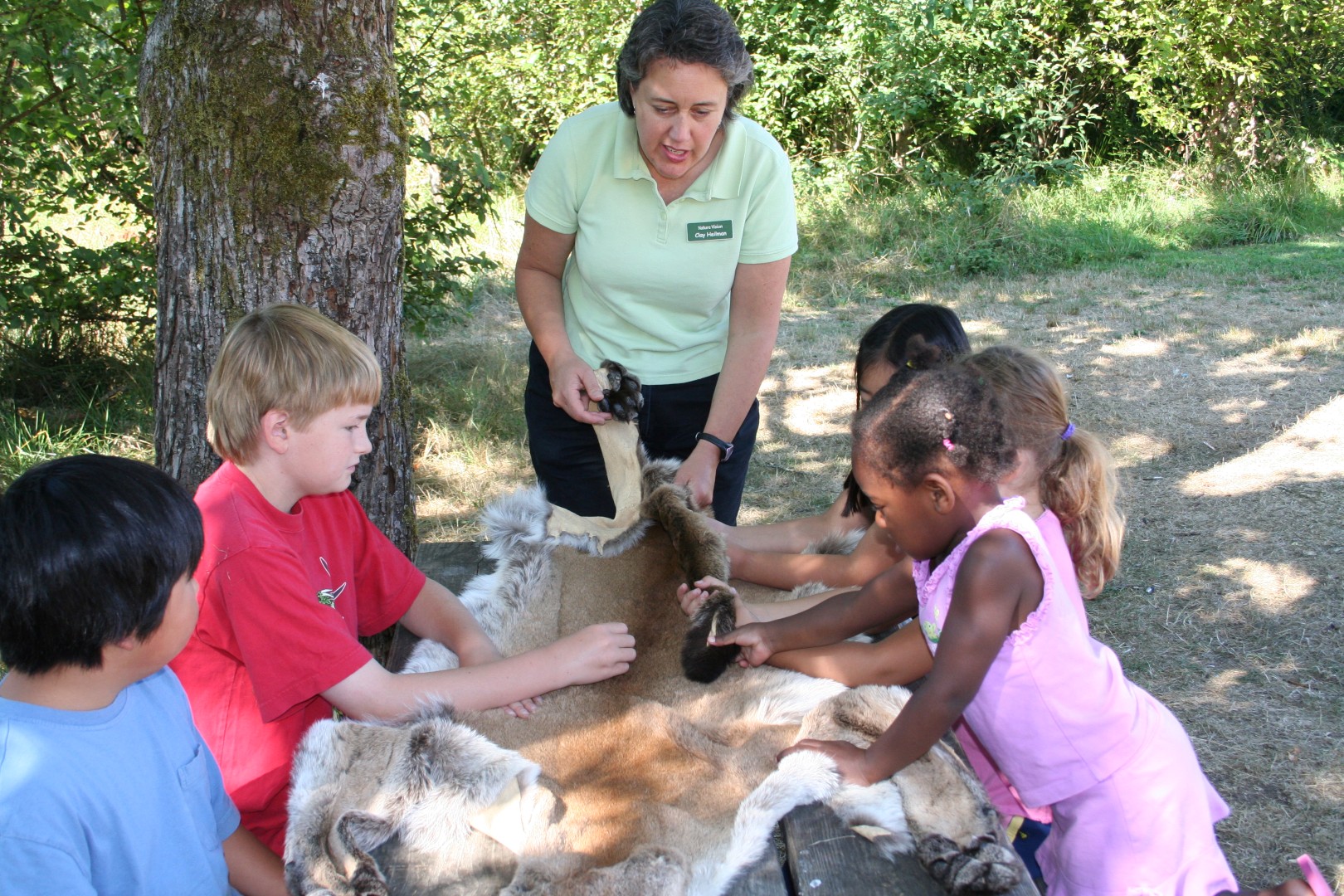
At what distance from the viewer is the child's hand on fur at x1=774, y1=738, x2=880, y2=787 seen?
6.02 feet

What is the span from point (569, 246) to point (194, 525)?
166cm

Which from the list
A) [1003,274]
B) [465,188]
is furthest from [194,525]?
[1003,274]

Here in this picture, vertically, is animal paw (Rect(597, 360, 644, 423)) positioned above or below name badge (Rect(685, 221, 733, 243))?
below

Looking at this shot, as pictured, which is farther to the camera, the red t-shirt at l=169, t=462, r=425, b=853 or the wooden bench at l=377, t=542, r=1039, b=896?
the red t-shirt at l=169, t=462, r=425, b=853

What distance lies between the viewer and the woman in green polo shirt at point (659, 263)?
2736 mm

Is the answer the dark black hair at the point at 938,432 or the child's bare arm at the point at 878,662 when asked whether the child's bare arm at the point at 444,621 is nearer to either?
the child's bare arm at the point at 878,662

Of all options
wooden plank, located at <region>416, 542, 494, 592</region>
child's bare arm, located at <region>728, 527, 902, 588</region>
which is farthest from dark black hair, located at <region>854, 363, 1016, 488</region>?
wooden plank, located at <region>416, 542, 494, 592</region>

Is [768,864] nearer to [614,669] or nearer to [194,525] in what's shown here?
[614,669]

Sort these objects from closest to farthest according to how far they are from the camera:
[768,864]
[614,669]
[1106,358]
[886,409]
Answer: [768,864] → [886,409] → [614,669] → [1106,358]

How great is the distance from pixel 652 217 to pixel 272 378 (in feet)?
4.00

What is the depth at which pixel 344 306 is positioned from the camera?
9.20ft

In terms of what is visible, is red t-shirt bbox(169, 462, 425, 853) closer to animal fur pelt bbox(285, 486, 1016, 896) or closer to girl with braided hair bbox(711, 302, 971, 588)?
animal fur pelt bbox(285, 486, 1016, 896)

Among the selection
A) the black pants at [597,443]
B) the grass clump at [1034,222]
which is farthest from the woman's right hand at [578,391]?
the grass clump at [1034,222]

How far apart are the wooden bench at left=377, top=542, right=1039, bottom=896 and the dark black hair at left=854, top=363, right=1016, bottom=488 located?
0.63m
